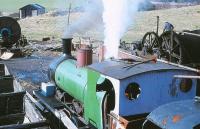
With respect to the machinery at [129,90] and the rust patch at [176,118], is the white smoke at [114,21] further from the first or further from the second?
the rust patch at [176,118]

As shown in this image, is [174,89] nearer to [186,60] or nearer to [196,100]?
[196,100]

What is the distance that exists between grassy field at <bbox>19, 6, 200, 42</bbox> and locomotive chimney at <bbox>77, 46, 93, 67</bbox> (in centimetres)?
2356

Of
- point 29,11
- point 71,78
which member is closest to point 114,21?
point 71,78

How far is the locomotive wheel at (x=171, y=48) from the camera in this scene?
13742 mm

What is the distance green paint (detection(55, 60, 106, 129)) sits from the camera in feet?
27.3

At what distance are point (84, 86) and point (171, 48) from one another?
16.1 feet

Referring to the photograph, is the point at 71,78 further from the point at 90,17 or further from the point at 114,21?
the point at 90,17

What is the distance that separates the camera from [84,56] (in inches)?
432

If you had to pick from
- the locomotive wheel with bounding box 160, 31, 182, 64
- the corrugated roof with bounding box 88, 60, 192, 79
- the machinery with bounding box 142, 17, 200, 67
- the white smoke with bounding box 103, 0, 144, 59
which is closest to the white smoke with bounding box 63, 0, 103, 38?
the machinery with bounding box 142, 17, 200, 67

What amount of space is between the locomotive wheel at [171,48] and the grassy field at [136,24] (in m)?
19.5

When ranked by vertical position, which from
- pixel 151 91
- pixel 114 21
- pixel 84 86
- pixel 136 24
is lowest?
pixel 84 86

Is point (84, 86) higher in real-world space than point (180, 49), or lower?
lower

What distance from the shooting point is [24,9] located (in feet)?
211

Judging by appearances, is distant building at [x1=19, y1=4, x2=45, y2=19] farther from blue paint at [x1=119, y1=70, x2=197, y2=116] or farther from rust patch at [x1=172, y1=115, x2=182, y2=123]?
rust patch at [x1=172, y1=115, x2=182, y2=123]
